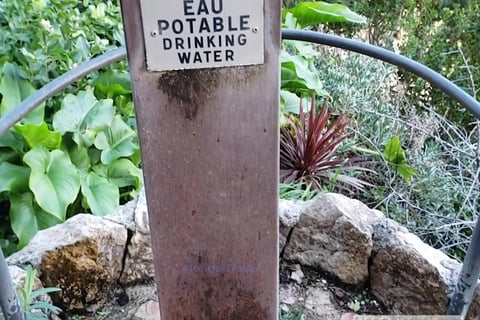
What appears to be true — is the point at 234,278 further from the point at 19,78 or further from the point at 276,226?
the point at 19,78

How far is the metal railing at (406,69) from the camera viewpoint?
1.08 metres

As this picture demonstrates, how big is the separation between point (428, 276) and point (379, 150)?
1051 mm

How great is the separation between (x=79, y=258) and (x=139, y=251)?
0.61ft

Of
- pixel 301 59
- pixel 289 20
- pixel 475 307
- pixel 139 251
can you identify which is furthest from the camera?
pixel 289 20

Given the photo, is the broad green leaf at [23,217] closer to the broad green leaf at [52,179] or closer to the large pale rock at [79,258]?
the broad green leaf at [52,179]

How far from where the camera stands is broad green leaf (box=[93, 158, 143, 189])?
6.63 ft

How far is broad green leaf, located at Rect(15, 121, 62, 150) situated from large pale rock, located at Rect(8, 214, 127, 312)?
479 millimetres

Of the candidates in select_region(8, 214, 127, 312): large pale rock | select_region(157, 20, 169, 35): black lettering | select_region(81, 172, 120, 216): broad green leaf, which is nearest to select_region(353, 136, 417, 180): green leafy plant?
select_region(81, 172, 120, 216): broad green leaf

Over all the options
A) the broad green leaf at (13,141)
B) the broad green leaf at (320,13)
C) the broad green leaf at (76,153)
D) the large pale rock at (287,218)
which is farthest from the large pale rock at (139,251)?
the broad green leaf at (320,13)

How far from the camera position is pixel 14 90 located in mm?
2020

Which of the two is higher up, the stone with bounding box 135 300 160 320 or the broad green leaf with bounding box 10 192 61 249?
the broad green leaf with bounding box 10 192 61 249

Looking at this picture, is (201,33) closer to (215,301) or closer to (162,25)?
→ (162,25)

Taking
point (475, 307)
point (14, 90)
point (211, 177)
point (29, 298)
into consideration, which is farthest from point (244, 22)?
point (14, 90)

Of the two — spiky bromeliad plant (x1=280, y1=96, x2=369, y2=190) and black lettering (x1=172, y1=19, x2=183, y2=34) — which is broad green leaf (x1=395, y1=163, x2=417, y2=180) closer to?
spiky bromeliad plant (x1=280, y1=96, x2=369, y2=190)
